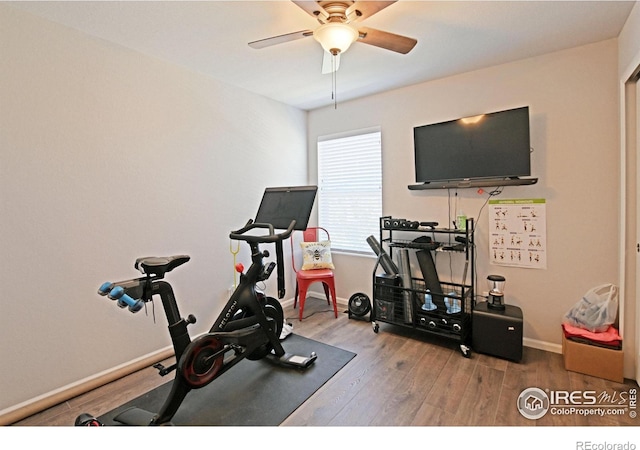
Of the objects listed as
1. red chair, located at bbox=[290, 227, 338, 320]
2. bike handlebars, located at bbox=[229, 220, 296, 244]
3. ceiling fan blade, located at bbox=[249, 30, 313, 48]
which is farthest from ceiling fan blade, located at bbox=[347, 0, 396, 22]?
red chair, located at bbox=[290, 227, 338, 320]

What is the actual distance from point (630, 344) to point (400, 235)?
1891 millimetres

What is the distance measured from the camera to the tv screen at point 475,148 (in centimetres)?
251

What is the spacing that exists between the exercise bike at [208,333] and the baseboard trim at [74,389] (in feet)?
1.66

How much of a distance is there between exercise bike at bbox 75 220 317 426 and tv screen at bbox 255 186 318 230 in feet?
0.33

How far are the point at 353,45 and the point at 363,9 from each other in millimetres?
806

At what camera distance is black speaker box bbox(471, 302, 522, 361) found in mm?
2412

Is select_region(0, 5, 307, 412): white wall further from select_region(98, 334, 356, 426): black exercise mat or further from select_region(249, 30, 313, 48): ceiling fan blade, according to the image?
select_region(249, 30, 313, 48): ceiling fan blade

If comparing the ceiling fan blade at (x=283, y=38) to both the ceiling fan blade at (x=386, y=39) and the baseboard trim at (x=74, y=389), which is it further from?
the baseboard trim at (x=74, y=389)

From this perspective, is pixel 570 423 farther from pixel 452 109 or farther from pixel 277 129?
pixel 277 129

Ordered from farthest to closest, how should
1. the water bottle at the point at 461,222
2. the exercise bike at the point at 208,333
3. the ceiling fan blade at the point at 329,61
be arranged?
the water bottle at the point at 461,222 → the ceiling fan blade at the point at 329,61 → the exercise bike at the point at 208,333

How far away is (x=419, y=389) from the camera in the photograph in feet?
6.94

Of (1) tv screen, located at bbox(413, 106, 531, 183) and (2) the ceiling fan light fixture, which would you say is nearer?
(2) the ceiling fan light fixture

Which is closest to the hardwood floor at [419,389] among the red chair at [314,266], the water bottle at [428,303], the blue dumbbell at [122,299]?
the water bottle at [428,303]

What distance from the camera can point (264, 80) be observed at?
10.0 feet
